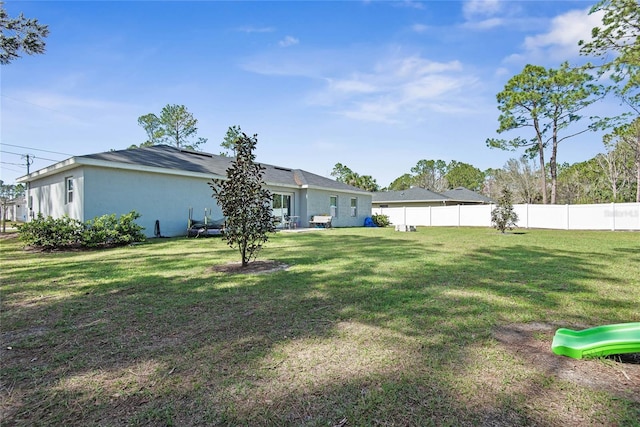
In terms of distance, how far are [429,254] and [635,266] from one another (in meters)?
4.10

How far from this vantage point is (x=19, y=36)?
794 centimetres

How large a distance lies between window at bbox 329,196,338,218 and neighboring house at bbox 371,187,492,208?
10.9 meters

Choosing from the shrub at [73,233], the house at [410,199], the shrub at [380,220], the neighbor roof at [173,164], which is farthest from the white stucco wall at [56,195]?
the house at [410,199]

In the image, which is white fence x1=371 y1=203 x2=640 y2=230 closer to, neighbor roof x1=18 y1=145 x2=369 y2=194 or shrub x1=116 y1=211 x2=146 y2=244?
neighbor roof x1=18 y1=145 x2=369 y2=194

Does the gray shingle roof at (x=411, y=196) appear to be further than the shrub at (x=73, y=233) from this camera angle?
Yes

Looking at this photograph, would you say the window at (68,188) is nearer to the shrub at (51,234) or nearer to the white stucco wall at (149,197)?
the white stucco wall at (149,197)

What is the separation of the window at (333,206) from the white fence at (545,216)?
25.3 ft

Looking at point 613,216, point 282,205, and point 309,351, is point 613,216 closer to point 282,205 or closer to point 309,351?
point 282,205

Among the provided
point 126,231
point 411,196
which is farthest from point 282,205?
point 411,196

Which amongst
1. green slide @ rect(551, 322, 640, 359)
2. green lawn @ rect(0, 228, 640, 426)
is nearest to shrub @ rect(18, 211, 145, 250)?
green lawn @ rect(0, 228, 640, 426)

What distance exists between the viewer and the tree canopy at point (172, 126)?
32938mm

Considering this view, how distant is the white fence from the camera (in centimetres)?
1886

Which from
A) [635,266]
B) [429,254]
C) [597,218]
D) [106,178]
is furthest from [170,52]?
[597,218]

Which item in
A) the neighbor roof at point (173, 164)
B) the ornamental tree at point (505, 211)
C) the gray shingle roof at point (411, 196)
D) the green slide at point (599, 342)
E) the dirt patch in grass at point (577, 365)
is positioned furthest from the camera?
the gray shingle roof at point (411, 196)
